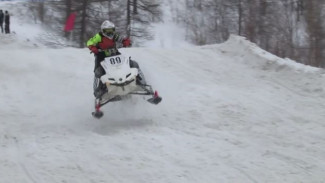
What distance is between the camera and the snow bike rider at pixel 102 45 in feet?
32.7

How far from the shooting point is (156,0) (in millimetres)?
49719

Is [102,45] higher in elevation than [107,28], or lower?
lower

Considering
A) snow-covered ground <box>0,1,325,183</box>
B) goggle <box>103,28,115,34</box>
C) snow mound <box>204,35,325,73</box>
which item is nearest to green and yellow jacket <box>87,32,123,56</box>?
goggle <box>103,28,115,34</box>

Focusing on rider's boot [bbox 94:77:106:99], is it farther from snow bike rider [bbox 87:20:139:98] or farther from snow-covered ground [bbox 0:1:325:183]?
snow-covered ground [bbox 0:1:325:183]

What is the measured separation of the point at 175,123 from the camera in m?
9.49

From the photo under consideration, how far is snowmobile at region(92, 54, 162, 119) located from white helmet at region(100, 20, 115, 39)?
1.67 ft

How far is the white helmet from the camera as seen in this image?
9992 millimetres

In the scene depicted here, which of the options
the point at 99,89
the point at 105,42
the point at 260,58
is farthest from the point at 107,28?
the point at 260,58

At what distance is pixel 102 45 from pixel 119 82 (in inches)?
49.7

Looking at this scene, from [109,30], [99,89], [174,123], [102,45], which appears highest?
[109,30]

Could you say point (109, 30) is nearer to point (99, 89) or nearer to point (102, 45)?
point (102, 45)

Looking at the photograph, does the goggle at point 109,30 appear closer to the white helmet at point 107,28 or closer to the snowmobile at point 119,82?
the white helmet at point 107,28

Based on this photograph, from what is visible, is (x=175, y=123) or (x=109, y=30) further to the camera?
(x=109, y=30)

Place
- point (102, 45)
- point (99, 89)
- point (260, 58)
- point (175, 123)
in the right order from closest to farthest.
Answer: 1. point (175, 123)
2. point (99, 89)
3. point (102, 45)
4. point (260, 58)
